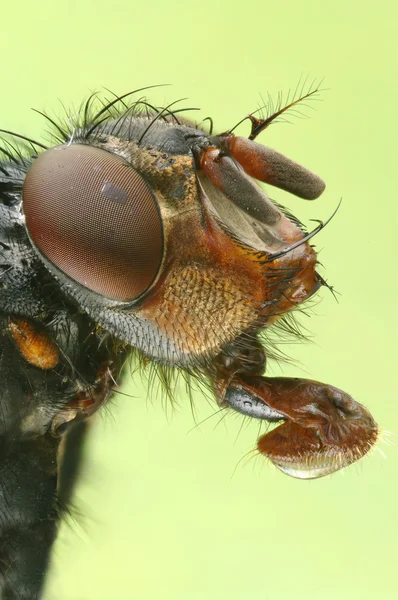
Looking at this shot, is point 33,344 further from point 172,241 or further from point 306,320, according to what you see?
point 306,320

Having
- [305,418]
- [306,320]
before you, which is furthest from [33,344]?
[306,320]

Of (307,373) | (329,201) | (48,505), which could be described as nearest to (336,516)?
(307,373)

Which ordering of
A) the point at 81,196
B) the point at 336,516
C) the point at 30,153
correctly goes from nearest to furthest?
the point at 81,196 → the point at 30,153 → the point at 336,516

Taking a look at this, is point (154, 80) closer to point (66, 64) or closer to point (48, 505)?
point (66, 64)

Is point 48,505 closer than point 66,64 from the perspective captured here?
Yes

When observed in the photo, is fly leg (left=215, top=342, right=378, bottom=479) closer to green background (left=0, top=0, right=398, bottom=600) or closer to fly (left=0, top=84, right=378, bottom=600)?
fly (left=0, top=84, right=378, bottom=600)

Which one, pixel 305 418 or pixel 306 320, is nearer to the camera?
pixel 305 418

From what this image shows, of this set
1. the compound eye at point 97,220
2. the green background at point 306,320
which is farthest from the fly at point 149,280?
the green background at point 306,320

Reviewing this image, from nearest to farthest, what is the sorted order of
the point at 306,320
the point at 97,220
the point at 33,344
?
the point at 97,220 → the point at 33,344 → the point at 306,320
